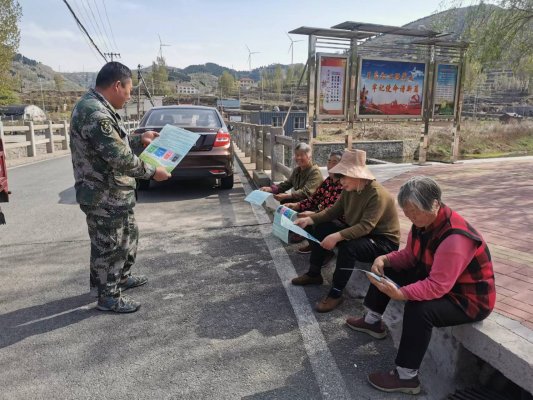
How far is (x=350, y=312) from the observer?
322 cm

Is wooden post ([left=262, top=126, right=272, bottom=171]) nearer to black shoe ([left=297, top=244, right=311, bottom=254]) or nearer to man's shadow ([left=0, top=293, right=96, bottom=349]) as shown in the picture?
black shoe ([left=297, top=244, right=311, bottom=254])

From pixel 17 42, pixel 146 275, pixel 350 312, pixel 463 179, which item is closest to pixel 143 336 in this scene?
pixel 146 275

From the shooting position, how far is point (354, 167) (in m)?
3.13

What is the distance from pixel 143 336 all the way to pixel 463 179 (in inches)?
270

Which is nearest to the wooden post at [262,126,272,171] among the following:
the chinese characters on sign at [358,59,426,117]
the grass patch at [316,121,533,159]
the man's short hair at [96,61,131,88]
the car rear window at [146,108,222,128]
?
the car rear window at [146,108,222,128]

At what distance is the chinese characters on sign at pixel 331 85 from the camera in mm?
8016

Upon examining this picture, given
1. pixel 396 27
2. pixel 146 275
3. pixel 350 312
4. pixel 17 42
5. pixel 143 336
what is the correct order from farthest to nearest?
pixel 17 42 → pixel 396 27 → pixel 146 275 → pixel 350 312 → pixel 143 336

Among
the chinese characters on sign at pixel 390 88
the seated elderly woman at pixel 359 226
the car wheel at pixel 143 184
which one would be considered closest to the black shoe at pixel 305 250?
the seated elderly woman at pixel 359 226

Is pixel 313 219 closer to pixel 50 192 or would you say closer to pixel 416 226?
pixel 416 226

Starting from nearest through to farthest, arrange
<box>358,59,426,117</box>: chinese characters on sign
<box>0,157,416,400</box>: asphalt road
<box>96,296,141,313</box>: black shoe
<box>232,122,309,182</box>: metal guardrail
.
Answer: <box>0,157,416,400</box>: asphalt road
<box>96,296,141,313</box>: black shoe
<box>232,122,309,182</box>: metal guardrail
<box>358,59,426,117</box>: chinese characters on sign

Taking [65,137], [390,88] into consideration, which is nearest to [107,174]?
[390,88]

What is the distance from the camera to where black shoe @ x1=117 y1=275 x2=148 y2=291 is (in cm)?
363

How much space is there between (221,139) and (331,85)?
2.54 m

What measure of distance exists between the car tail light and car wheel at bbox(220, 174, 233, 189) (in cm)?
79
